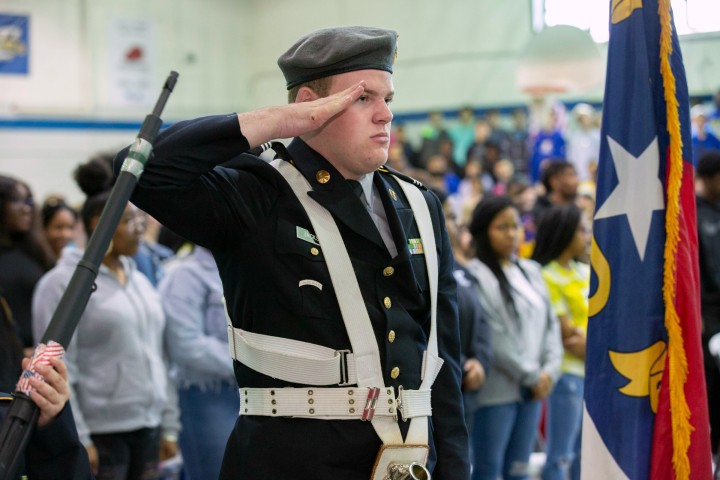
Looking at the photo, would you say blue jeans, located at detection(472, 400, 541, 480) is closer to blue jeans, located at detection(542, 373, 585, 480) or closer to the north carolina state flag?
blue jeans, located at detection(542, 373, 585, 480)

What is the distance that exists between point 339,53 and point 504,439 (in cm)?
341

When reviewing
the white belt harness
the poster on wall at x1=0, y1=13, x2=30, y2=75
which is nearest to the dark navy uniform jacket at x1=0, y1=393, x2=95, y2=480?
the white belt harness

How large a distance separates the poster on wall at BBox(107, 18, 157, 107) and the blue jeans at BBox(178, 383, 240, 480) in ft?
41.0

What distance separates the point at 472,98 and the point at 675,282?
13977mm

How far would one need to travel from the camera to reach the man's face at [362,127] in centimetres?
249

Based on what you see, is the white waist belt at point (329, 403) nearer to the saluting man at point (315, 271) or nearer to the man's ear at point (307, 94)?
the saluting man at point (315, 271)

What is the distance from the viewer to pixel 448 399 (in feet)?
8.66

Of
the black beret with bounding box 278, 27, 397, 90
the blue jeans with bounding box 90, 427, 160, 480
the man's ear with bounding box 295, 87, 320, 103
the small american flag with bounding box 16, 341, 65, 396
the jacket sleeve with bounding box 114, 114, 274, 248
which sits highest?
the black beret with bounding box 278, 27, 397, 90

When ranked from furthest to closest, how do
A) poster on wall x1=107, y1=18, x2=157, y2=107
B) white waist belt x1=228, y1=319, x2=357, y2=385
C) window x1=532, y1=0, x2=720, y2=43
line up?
1. poster on wall x1=107, y1=18, x2=157, y2=107
2. window x1=532, y1=0, x2=720, y2=43
3. white waist belt x1=228, y1=319, x2=357, y2=385

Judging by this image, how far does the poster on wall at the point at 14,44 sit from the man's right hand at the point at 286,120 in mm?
14650

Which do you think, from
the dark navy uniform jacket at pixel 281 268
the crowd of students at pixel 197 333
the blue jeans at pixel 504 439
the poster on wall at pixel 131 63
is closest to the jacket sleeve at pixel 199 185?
the dark navy uniform jacket at pixel 281 268

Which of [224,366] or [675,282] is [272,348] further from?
[224,366]

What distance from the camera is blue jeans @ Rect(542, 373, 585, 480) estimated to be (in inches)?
227

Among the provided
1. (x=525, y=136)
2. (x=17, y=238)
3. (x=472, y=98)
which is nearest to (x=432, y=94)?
(x=472, y=98)
